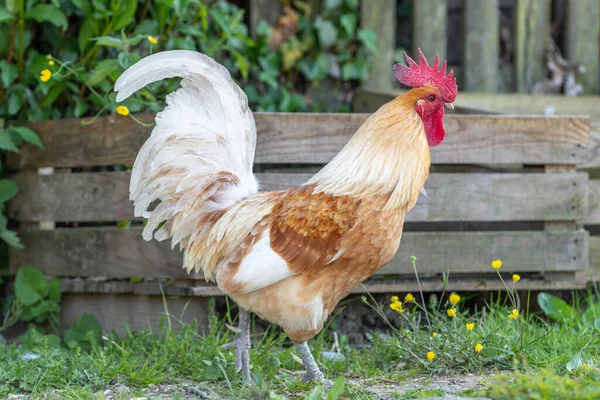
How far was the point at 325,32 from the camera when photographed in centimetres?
629

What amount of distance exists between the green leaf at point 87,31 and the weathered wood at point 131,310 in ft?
5.11

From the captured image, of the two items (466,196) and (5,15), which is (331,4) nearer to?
(466,196)

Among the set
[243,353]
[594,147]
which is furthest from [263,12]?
[243,353]

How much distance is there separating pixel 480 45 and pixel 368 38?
3.12 feet

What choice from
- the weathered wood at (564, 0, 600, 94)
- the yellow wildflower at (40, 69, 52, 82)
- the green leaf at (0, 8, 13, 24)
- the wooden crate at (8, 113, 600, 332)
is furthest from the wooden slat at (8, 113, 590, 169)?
the weathered wood at (564, 0, 600, 94)

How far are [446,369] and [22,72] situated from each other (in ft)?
10.5

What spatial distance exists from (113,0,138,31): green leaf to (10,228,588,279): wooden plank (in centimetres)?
123

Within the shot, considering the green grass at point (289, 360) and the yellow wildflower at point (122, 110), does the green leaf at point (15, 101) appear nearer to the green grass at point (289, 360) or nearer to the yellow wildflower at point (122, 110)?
the yellow wildflower at point (122, 110)

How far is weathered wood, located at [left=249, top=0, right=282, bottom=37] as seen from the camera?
6.30 meters

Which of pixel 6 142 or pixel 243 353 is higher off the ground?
pixel 6 142

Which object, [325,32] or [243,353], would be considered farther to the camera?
[325,32]

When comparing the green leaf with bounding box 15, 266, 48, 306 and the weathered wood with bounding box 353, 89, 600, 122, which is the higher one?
the weathered wood with bounding box 353, 89, 600, 122

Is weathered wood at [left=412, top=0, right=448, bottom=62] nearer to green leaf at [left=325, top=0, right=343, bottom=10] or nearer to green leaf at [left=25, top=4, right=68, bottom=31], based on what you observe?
green leaf at [left=325, top=0, right=343, bottom=10]

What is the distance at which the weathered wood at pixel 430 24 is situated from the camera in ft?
20.7
